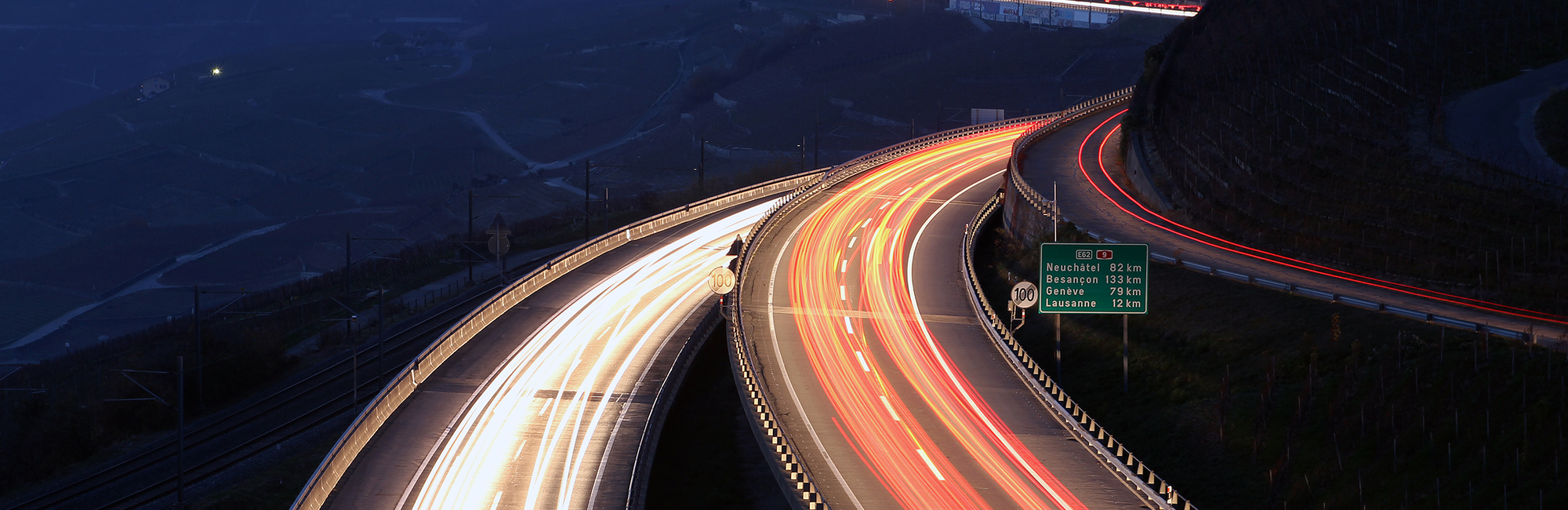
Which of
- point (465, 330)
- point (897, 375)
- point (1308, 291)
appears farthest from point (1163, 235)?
point (465, 330)

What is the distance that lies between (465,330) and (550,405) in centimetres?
940

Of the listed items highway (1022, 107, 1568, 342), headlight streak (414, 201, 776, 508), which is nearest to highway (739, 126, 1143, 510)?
headlight streak (414, 201, 776, 508)

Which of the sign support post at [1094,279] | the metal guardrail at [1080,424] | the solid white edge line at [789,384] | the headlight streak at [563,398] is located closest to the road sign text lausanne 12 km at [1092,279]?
the sign support post at [1094,279]

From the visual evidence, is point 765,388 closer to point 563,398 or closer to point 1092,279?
point 563,398

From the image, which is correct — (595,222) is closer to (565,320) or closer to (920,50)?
(565,320)

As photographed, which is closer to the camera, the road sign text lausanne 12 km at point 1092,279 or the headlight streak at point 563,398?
the headlight streak at point 563,398

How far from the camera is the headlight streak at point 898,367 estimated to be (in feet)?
100

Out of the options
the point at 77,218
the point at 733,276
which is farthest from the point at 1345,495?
the point at 77,218

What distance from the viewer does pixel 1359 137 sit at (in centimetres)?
5441

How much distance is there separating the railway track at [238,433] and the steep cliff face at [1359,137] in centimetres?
3930

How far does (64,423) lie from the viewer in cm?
5234

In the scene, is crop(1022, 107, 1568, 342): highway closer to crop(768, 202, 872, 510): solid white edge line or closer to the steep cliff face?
the steep cliff face

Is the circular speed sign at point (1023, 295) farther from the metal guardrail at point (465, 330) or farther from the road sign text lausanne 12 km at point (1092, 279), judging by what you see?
the metal guardrail at point (465, 330)

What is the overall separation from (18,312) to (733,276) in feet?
336
